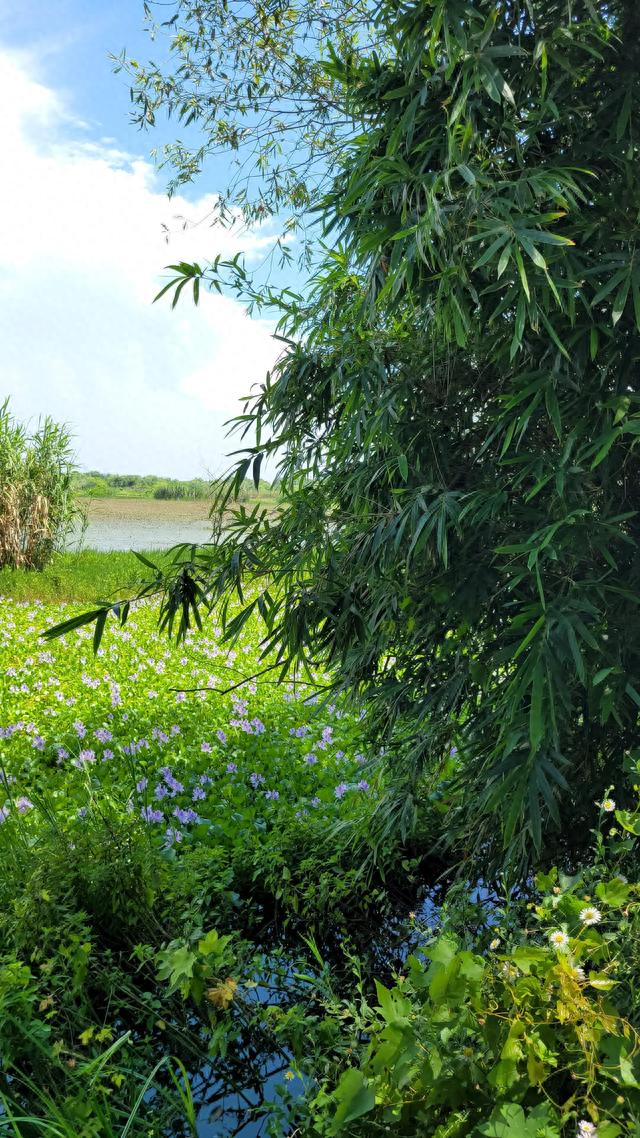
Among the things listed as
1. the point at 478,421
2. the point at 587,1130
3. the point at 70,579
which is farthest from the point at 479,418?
the point at 70,579

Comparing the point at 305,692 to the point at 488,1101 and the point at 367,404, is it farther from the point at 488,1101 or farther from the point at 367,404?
the point at 488,1101

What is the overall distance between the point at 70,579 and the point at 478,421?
875 cm

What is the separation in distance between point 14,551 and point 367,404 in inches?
379

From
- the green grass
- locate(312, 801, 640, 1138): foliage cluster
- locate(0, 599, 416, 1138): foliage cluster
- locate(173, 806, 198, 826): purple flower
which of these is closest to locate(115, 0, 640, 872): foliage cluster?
locate(0, 599, 416, 1138): foliage cluster

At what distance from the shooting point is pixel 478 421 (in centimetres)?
267

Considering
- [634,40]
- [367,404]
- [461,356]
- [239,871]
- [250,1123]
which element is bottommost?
[250,1123]

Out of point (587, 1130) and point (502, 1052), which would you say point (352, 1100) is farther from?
point (587, 1130)

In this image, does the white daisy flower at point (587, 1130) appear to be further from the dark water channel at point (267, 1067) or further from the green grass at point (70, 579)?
the green grass at point (70, 579)

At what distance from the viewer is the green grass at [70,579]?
10.0 metres

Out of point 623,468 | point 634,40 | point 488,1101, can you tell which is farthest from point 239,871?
point 634,40

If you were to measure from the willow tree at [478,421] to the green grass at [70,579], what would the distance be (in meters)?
6.59

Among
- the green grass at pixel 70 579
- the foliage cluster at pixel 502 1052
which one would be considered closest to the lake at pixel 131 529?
the green grass at pixel 70 579

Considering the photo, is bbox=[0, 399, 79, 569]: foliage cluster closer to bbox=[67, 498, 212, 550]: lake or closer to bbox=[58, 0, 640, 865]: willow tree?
bbox=[67, 498, 212, 550]: lake

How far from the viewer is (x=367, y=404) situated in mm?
2602
